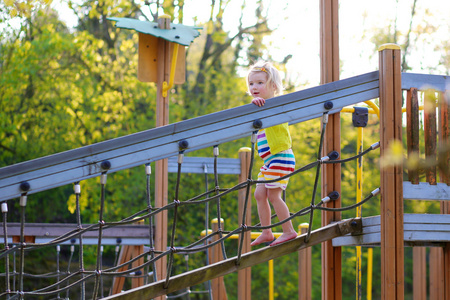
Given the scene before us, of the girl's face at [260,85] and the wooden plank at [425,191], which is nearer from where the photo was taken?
the wooden plank at [425,191]

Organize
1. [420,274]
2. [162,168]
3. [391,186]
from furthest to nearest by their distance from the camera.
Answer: [420,274] → [162,168] → [391,186]

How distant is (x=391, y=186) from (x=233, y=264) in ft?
2.84

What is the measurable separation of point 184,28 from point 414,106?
2233mm

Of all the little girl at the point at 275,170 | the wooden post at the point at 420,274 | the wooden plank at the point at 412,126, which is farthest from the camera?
the wooden post at the point at 420,274

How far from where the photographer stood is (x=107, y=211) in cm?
1070

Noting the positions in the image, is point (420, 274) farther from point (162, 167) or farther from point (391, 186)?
point (391, 186)

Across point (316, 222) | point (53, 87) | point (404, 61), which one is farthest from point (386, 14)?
point (53, 87)

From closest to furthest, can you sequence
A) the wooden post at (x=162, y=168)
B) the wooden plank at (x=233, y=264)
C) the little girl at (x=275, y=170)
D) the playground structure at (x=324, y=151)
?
the playground structure at (x=324, y=151) < the wooden plank at (x=233, y=264) < the little girl at (x=275, y=170) < the wooden post at (x=162, y=168)

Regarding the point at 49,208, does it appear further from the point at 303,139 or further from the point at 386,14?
the point at 386,14

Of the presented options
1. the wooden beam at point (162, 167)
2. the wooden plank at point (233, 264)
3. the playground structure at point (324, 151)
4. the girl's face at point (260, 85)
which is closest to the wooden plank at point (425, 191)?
the playground structure at point (324, 151)

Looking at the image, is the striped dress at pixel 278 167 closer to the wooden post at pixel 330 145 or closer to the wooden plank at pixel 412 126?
the wooden post at pixel 330 145

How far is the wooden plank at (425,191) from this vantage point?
2.89m

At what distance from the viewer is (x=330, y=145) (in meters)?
3.18

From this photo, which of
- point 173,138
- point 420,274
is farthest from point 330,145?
point 420,274
